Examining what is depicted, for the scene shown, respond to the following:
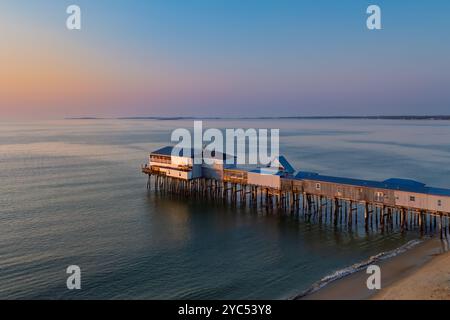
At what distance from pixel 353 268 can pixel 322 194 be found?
11639 millimetres

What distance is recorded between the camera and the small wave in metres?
23.6

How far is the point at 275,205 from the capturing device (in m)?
45.2

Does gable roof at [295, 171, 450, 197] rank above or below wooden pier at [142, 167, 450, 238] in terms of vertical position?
above

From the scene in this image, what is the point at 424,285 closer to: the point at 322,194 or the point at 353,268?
the point at 353,268

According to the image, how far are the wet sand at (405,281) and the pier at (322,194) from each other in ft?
16.2

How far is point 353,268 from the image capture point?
26.8 meters

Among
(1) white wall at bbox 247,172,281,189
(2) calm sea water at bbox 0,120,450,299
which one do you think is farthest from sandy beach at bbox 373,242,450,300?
(1) white wall at bbox 247,172,281,189

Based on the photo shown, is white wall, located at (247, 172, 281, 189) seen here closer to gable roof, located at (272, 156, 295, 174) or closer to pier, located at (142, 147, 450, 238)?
pier, located at (142, 147, 450, 238)

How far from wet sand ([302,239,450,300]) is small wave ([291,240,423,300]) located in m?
0.37

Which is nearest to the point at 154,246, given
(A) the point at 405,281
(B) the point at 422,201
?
(A) the point at 405,281

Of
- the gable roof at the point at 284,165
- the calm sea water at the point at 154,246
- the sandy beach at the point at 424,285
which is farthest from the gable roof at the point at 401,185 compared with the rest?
the sandy beach at the point at 424,285

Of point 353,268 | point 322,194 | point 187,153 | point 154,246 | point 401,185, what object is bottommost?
point 353,268

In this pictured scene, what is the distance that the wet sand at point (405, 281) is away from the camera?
21938 millimetres
